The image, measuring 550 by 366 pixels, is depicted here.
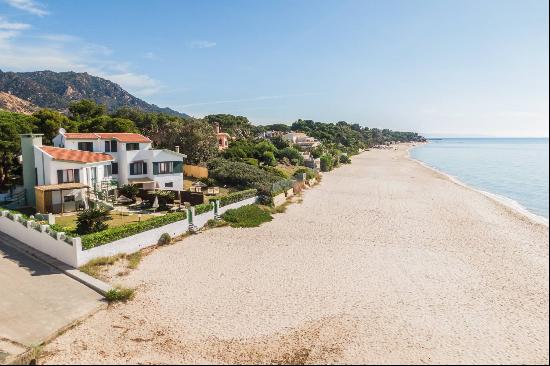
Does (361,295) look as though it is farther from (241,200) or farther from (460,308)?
(241,200)

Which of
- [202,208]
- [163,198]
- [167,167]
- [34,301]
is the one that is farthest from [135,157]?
[34,301]

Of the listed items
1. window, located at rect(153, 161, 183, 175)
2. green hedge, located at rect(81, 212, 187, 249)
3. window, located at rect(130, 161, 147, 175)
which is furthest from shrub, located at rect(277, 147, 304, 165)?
green hedge, located at rect(81, 212, 187, 249)

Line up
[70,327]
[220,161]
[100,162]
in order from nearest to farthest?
[70,327]
[100,162]
[220,161]

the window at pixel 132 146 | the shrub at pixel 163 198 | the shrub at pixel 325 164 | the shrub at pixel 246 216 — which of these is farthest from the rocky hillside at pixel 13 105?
the shrub at pixel 246 216

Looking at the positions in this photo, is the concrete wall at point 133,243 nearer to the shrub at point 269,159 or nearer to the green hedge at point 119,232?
the green hedge at point 119,232

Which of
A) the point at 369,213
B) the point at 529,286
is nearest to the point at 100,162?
the point at 369,213

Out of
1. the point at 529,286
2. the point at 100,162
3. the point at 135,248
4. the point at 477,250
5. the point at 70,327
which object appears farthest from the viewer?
the point at 100,162

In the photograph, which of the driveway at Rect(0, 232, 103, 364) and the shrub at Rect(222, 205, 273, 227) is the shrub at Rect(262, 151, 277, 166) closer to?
the shrub at Rect(222, 205, 273, 227)
